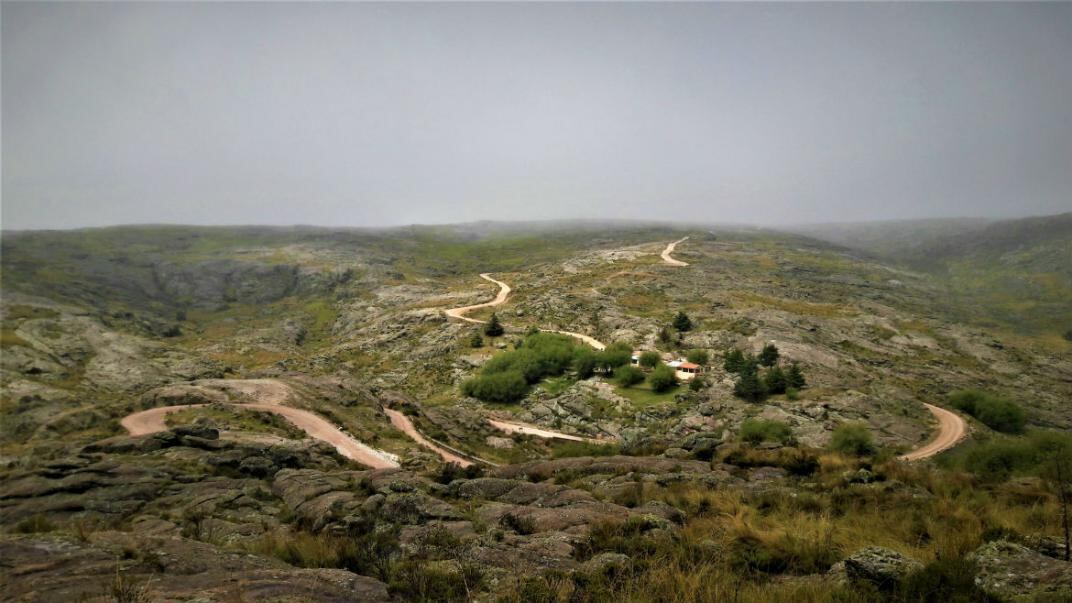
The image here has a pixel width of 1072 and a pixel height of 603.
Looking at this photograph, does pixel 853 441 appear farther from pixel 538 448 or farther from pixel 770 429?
pixel 538 448

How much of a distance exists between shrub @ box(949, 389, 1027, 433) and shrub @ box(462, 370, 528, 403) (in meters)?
43.1

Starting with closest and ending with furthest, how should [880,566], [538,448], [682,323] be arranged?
[880,566]
[538,448]
[682,323]

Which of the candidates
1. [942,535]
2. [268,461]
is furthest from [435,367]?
[942,535]

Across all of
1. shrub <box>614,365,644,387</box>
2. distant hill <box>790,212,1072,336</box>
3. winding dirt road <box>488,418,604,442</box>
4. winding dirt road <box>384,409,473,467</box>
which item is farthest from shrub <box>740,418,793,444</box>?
distant hill <box>790,212,1072,336</box>

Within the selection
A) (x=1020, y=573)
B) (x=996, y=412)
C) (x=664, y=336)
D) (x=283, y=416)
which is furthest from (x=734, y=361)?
(x=1020, y=573)

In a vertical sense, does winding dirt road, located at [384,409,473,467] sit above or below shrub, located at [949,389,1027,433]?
above

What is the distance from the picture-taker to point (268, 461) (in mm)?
19359

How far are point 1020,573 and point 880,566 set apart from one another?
1.59 m

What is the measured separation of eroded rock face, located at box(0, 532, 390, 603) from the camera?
6.88 meters

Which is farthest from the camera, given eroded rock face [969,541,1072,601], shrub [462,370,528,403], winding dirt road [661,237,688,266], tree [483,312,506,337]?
winding dirt road [661,237,688,266]

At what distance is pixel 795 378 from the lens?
4491 cm

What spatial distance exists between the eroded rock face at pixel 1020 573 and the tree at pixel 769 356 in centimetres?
4676

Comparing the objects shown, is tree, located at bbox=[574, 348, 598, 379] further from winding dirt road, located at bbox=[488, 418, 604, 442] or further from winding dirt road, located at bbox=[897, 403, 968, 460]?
winding dirt road, located at bbox=[897, 403, 968, 460]

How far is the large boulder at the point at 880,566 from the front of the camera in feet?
20.6
